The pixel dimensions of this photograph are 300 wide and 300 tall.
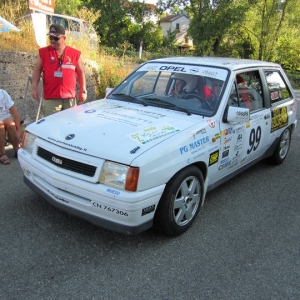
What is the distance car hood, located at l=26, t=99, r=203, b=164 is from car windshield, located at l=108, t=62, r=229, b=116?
0.19 meters

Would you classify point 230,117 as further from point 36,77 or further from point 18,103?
point 18,103

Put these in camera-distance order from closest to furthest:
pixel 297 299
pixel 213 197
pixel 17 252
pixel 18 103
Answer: pixel 297 299 < pixel 17 252 < pixel 213 197 < pixel 18 103

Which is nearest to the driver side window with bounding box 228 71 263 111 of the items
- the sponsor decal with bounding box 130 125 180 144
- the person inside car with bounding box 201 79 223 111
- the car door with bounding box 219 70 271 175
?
the car door with bounding box 219 70 271 175

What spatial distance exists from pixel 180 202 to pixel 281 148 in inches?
118

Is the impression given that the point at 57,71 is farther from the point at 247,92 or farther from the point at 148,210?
the point at 148,210

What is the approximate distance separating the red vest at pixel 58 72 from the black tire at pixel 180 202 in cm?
261

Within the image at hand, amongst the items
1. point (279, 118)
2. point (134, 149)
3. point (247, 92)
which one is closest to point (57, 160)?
point (134, 149)

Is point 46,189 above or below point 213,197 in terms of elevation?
above

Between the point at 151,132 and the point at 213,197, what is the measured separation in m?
1.59

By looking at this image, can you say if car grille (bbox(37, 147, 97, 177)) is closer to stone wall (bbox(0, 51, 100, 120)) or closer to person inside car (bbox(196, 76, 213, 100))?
person inside car (bbox(196, 76, 213, 100))

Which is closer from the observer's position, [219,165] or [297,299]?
[297,299]

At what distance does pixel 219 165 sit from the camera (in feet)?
11.9

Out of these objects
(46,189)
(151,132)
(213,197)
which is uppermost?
(151,132)

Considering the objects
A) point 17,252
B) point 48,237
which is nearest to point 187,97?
point 48,237
